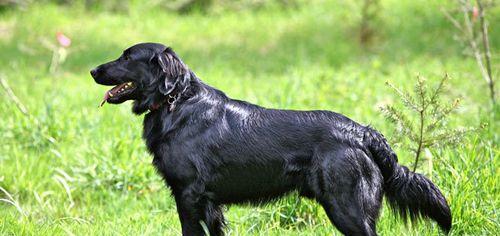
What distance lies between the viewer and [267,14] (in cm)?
1299

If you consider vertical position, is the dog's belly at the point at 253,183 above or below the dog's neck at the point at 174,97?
below

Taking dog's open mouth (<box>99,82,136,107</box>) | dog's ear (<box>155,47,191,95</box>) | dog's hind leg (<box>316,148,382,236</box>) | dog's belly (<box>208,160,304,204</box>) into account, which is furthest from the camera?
dog's open mouth (<box>99,82,136,107</box>)

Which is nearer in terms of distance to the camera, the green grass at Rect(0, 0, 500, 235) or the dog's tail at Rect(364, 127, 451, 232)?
the dog's tail at Rect(364, 127, 451, 232)

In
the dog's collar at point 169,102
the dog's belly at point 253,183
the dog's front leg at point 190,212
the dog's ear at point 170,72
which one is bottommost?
the dog's front leg at point 190,212

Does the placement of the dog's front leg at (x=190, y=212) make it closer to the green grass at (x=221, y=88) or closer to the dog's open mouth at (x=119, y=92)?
the green grass at (x=221, y=88)

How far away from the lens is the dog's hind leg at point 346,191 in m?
3.96

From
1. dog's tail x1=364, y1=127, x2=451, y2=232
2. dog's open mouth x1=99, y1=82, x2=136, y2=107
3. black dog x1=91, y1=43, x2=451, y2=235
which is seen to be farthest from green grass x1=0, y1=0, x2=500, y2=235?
dog's open mouth x1=99, y1=82, x2=136, y2=107

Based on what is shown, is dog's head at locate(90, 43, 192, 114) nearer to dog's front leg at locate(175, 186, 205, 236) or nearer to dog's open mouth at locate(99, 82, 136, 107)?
dog's open mouth at locate(99, 82, 136, 107)

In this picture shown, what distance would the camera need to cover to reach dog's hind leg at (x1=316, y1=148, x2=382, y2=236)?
3.96 m

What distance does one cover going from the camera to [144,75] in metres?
4.36

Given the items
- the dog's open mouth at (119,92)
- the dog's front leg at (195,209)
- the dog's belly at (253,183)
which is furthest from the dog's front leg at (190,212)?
the dog's open mouth at (119,92)

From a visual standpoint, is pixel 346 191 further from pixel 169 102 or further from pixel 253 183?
pixel 169 102

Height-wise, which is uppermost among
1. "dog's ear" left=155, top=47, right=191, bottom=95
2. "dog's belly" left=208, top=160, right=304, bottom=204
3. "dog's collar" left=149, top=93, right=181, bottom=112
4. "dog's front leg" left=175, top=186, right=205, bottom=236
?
"dog's ear" left=155, top=47, right=191, bottom=95

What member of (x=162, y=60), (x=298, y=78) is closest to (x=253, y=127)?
(x=162, y=60)
